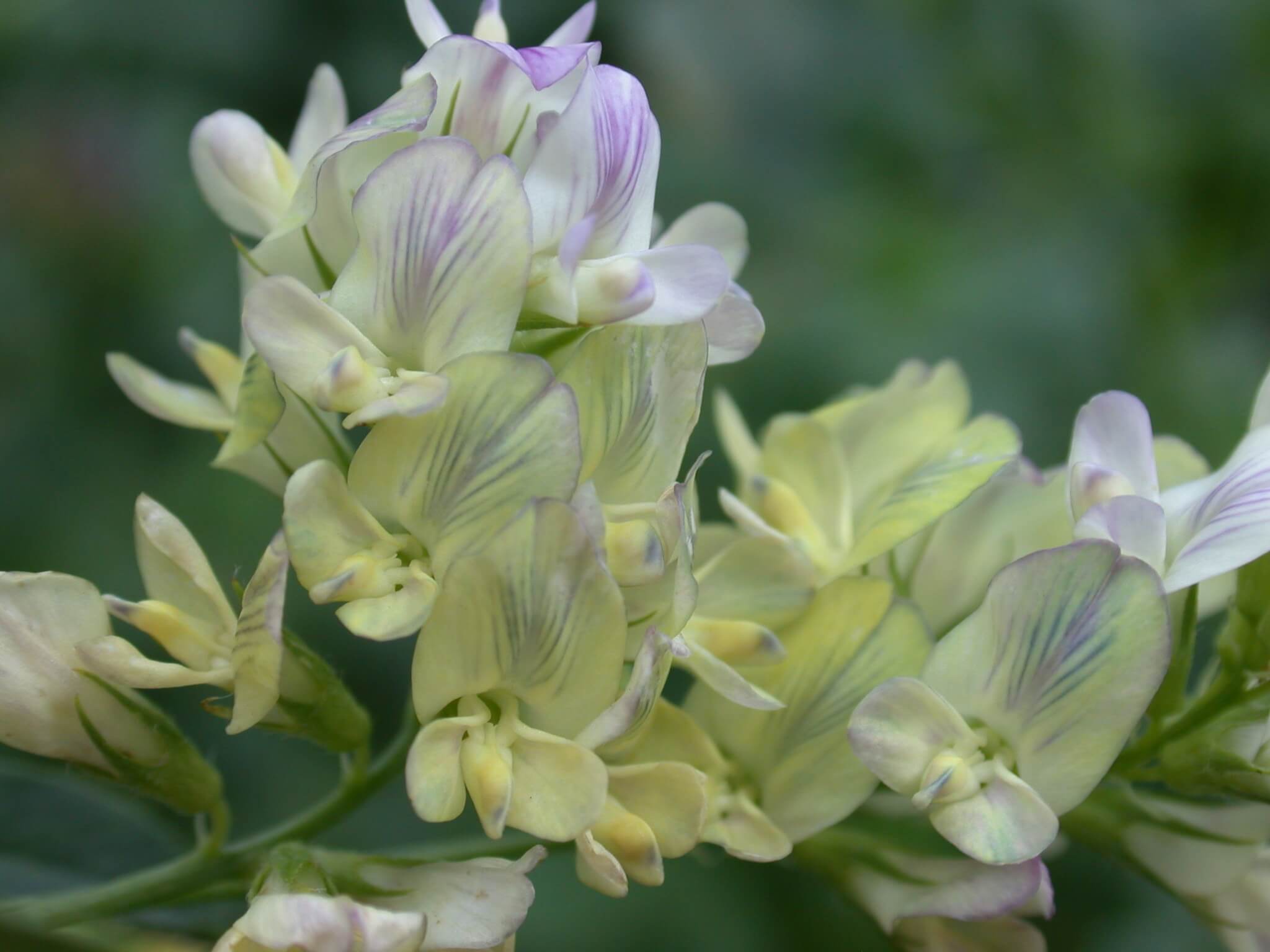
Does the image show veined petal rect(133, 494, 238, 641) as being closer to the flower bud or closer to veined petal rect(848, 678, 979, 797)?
the flower bud

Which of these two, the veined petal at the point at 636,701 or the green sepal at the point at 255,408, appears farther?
the green sepal at the point at 255,408

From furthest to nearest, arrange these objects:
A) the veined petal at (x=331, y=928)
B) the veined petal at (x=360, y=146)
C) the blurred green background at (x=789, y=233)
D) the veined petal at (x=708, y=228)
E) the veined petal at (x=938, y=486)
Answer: the blurred green background at (x=789, y=233) < the veined petal at (x=708, y=228) < the veined petal at (x=938, y=486) < the veined petal at (x=360, y=146) < the veined petal at (x=331, y=928)

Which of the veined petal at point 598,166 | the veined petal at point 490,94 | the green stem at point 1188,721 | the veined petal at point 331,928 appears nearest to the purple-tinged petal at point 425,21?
the veined petal at point 490,94

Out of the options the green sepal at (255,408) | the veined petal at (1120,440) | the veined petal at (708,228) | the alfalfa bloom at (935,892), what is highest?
the veined petal at (708,228)

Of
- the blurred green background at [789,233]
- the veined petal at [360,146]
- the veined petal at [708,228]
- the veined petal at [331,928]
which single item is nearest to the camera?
the veined petal at [331,928]

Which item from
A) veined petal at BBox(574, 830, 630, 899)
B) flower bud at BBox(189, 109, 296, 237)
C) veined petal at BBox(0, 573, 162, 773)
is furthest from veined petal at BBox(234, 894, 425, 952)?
flower bud at BBox(189, 109, 296, 237)

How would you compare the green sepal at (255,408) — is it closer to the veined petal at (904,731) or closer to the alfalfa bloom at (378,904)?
the alfalfa bloom at (378,904)

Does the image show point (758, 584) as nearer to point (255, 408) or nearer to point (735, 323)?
point (735, 323)
